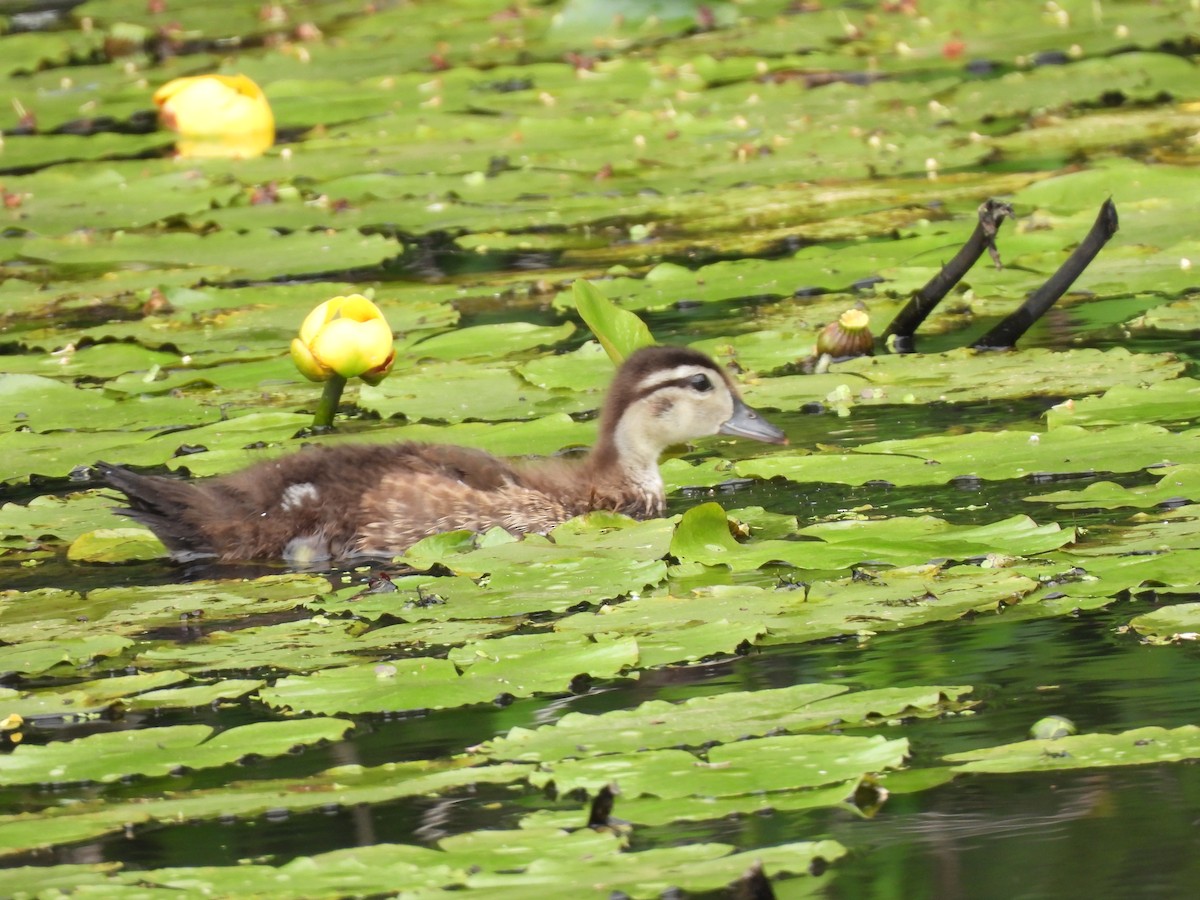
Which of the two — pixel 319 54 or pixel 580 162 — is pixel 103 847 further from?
pixel 319 54

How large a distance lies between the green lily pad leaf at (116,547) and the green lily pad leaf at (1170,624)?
2.88 m

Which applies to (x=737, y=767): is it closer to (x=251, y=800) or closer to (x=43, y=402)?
(x=251, y=800)

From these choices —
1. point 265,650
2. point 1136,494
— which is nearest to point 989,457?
point 1136,494

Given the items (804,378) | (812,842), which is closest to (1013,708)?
(812,842)

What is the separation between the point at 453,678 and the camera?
14.7 ft

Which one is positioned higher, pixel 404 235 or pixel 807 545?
pixel 404 235

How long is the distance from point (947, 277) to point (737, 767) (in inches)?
153

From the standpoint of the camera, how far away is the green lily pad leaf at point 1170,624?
448cm

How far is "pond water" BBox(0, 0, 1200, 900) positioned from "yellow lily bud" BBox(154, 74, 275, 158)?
218 millimetres

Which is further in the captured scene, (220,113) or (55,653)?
(220,113)

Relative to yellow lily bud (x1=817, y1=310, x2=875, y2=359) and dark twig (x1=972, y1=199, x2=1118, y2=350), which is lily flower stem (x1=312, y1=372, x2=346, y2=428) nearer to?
yellow lily bud (x1=817, y1=310, x2=875, y2=359)

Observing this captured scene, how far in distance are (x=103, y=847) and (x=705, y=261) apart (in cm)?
617

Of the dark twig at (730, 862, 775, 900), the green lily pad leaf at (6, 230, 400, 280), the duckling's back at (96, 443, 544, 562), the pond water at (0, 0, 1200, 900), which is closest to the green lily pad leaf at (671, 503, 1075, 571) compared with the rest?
the pond water at (0, 0, 1200, 900)

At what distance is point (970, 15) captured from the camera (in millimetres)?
15703
